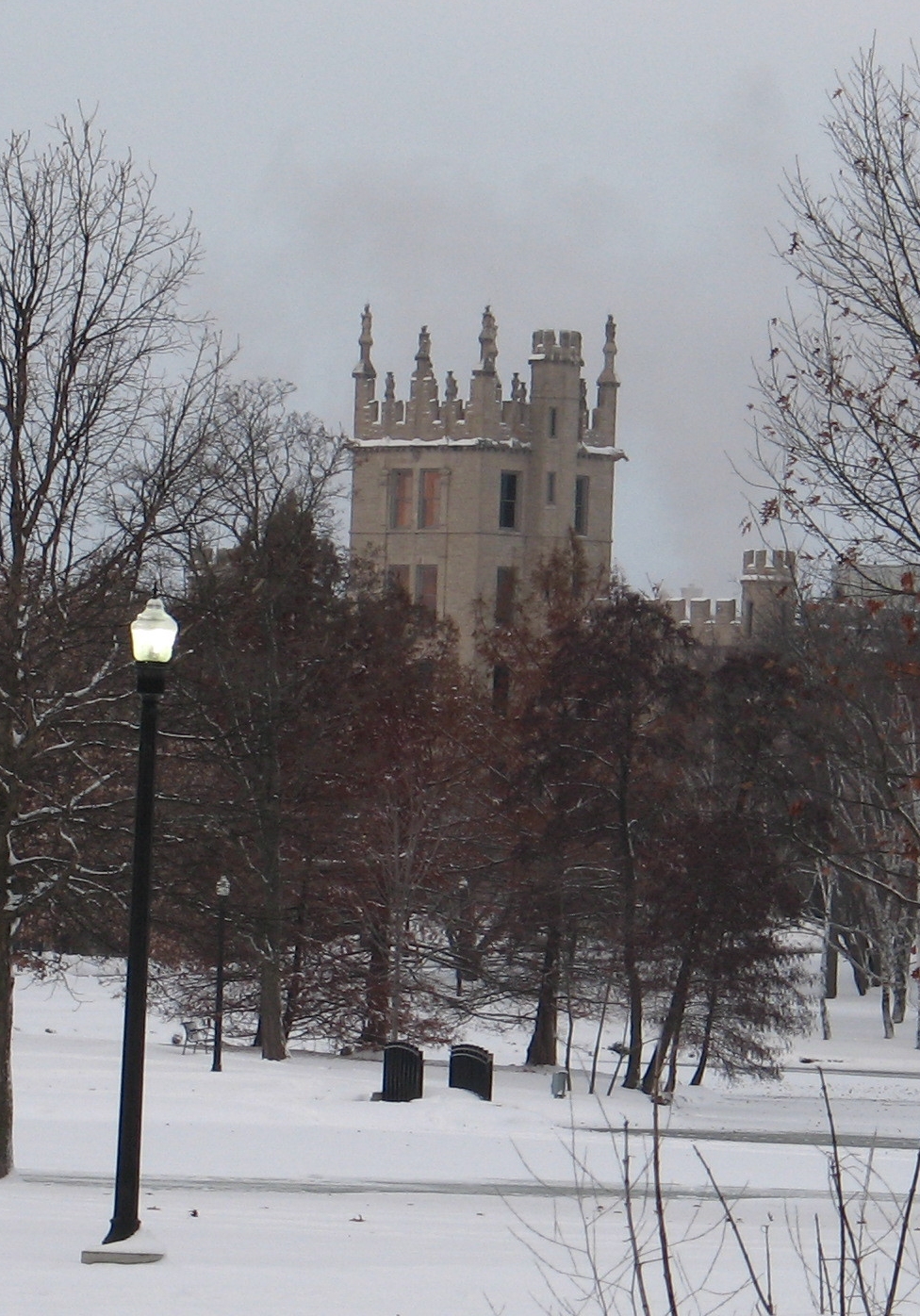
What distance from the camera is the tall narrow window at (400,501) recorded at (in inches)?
3334

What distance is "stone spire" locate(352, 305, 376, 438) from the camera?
8469cm

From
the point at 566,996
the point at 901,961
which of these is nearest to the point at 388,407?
the point at 901,961

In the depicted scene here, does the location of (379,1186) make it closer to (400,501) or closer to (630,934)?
(630,934)

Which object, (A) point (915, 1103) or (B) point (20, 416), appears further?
(A) point (915, 1103)

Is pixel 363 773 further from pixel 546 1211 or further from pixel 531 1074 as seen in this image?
pixel 546 1211

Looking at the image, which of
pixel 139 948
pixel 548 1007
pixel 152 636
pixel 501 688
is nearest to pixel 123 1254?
pixel 139 948

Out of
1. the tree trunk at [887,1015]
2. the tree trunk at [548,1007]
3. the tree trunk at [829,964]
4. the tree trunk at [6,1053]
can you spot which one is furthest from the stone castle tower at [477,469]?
the tree trunk at [6,1053]

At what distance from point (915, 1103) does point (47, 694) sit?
67.7 ft

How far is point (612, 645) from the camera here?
3183 centimetres

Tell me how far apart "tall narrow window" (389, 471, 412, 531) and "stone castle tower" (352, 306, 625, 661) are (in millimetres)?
60

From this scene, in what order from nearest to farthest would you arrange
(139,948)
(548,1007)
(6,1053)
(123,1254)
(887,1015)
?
1. (123,1254)
2. (139,948)
3. (6,1053)
4. (548,1007)
5. (887,1015)

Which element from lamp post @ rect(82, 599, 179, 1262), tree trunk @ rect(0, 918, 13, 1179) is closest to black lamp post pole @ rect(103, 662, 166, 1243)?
lamp post @ rect(82, 599, 179, 1262)

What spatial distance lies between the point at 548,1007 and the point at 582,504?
171ft

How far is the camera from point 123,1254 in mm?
10328
